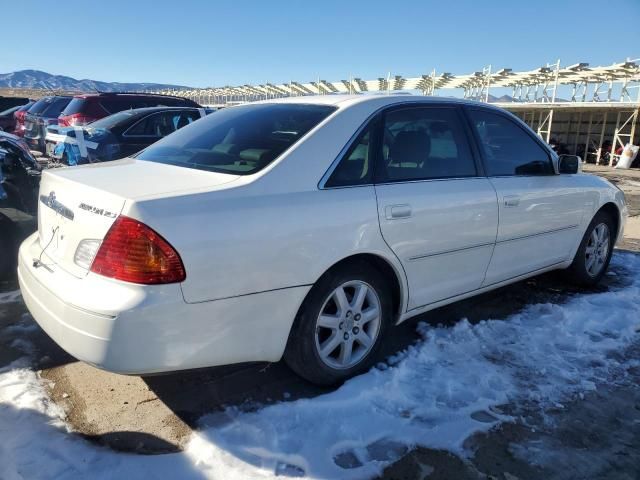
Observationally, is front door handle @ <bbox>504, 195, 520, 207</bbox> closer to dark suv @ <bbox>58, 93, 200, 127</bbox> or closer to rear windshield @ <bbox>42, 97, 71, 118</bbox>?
dark suv @ <bbox>58, 93, 200, 127</bbox>

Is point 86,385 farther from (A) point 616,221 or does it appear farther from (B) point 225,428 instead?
(A) point 616,221

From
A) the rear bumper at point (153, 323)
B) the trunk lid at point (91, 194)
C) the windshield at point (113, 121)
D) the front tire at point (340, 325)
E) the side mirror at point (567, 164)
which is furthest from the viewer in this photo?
the windshield at point (113, 121)

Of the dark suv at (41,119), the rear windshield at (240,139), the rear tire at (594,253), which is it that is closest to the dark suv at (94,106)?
the dark suv at (41,119)

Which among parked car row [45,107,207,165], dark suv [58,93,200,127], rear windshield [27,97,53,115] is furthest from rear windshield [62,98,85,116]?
rear windshield [27,97,53,115]

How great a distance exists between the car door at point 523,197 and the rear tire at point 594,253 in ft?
1.15

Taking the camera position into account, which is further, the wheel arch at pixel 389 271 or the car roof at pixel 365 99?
the car roof at pixel 365 99

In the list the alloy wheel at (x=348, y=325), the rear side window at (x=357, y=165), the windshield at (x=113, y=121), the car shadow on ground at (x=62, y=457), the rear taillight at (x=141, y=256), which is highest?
the windshield at (x=113, y=121)

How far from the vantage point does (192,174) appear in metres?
2.61

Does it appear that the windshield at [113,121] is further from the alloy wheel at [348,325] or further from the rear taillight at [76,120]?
the alloy wheel at [348,325]

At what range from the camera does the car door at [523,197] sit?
11.8ft

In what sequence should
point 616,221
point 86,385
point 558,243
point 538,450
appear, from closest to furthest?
1. point 538,450
2. point 86,385
3. point 558,243
4. point 616,221

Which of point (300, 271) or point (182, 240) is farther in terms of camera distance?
point (300, 271)

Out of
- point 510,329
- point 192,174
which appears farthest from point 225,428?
point 510,329

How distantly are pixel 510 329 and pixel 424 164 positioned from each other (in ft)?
4.68
